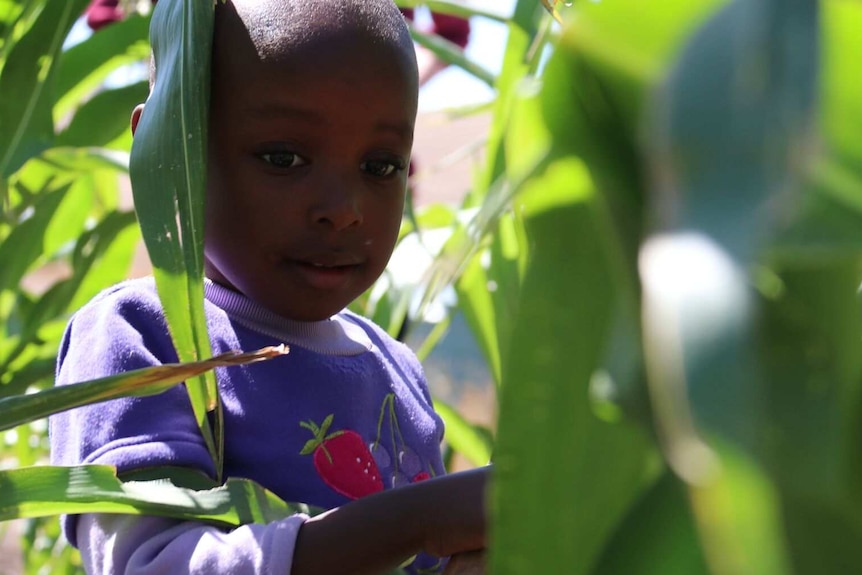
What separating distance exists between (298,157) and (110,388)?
185 mm

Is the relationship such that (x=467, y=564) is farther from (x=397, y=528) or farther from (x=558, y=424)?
(x=558, y=424)

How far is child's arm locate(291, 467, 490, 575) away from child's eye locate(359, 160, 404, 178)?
173mm

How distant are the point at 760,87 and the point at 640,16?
2 centimetres

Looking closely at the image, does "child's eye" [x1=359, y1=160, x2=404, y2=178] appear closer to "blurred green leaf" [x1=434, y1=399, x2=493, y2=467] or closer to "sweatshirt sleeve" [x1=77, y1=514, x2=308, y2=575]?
"sweatshirt sleeve" [x1=77, y1=514, x2=308, y2=575]

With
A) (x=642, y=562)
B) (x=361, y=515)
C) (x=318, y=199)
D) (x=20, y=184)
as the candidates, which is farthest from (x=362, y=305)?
(x=642, y=562)

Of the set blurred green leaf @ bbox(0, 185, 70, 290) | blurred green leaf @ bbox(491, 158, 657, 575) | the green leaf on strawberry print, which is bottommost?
blurred green leaf @ bbox(0, 185, 70, 290)

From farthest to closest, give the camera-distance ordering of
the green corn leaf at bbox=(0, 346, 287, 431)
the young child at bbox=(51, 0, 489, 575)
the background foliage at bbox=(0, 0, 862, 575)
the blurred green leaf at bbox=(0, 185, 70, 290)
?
the blurred green leaf at bbox=(0, 185, 70, 290), the young child at bbox=(51, 0, 489, 575), the green corn leaf at bbox=(0, 346, 287, 431), the background foliage at bbox=(0, 0, 862, 575)

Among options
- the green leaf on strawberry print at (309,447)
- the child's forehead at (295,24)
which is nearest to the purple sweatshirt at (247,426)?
the green leaf on strawberry print at (309,447)

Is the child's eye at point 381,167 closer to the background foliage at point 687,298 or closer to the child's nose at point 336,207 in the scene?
the child's nose at point 336,207

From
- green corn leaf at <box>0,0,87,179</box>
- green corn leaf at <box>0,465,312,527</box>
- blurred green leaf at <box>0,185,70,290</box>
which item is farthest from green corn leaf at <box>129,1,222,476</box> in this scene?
blurred green leaf at <box>0,185,70,290</box>

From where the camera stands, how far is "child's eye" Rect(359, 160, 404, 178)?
0.50 meters

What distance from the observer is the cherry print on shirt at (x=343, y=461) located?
1.53ft

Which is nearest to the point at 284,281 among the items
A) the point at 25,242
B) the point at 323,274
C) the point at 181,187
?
the point at 323,274

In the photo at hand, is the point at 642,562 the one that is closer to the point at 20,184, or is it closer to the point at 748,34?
the point at 748,34
